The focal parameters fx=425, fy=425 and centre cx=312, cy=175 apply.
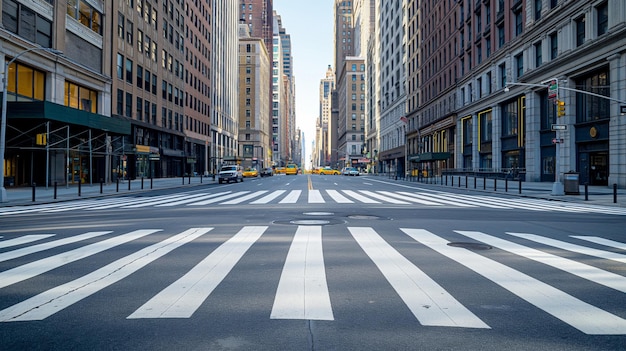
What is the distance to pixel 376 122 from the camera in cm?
11250

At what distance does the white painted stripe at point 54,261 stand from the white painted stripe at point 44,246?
601 mm

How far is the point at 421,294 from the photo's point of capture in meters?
4.55

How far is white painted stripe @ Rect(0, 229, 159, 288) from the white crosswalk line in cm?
Result: 795

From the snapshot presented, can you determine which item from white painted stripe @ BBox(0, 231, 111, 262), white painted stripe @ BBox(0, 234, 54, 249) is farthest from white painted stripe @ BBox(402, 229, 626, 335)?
white painted stripe @ BBox(0, 234, 54, 249)

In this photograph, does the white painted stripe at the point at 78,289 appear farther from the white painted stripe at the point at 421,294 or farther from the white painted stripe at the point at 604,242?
the white painted stripe at the point at 604,242

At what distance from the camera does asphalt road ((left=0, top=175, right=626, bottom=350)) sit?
11.2 feet

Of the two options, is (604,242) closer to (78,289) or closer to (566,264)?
(566,264)

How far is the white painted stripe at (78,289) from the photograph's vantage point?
13.0ft

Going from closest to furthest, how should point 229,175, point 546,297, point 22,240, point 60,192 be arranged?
point 546,297 → point 22,240 → point 60,192 → point 229,175

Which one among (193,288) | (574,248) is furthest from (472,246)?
(193,288)

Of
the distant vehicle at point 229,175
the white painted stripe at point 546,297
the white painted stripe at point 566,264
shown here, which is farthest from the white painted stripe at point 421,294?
the distant vehicle at point 229,175

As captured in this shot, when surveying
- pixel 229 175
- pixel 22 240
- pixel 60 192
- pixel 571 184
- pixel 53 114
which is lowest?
pixel 22 240

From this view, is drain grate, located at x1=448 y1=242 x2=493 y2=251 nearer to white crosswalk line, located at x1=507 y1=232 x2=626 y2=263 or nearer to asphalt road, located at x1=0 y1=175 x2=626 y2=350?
asphalt road, located at x1=0 y1=175 x2=626 y2=350

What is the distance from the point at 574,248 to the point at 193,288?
657cm
